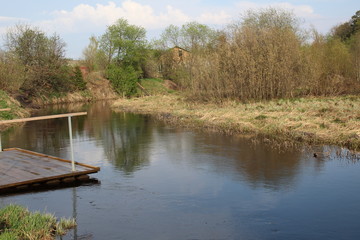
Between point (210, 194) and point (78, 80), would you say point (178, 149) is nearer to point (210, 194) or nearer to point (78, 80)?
point (210, 194)

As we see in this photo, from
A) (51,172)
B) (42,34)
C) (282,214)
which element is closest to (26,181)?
(51,172)

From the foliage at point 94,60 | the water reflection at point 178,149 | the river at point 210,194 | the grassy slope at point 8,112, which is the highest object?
the foliage at point 94,60

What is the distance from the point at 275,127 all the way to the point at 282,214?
8.19 metres

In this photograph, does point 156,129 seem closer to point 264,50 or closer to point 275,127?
point 275,127

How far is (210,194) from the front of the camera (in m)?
8.30

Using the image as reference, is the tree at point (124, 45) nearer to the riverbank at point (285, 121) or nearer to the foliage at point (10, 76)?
the foliage at point (10, 76)

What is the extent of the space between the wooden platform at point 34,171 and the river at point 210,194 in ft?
1.19

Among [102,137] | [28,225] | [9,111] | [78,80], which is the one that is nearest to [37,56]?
[78,80]

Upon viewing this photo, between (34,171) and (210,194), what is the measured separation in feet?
14.7

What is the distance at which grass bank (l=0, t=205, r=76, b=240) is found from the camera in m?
5.79

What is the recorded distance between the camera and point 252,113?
17562 millimetres

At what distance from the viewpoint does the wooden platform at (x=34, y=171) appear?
870cm

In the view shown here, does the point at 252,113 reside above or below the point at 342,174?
above

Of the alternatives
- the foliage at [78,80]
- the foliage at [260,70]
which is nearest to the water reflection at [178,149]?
the foliage at [260,70]
